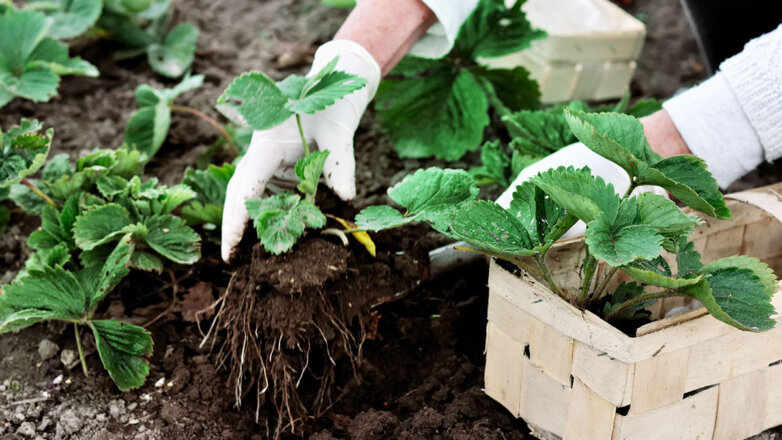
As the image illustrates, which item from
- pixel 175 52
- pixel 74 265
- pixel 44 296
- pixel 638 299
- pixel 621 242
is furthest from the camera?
pixel 175 52

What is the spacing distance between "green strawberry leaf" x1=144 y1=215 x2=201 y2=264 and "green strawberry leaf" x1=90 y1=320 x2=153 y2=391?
0.53 feet

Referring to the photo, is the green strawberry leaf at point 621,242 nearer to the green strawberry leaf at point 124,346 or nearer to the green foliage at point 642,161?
the green foliage at point 642,161

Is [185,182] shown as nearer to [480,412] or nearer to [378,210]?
[378,210]

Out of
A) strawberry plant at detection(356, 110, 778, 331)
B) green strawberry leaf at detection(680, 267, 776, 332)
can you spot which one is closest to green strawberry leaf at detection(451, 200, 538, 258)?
strawberry plant at detection(356, 110, 778, 331)

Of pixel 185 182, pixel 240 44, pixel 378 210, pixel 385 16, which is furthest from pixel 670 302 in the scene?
pixel 240 44

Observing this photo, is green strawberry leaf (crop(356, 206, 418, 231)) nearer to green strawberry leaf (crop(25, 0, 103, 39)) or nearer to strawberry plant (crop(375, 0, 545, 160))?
strawberry plant (crop(375, 0, 545, 160))

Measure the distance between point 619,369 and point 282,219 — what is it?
589mm

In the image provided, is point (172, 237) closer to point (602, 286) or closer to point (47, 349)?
point (47, 349)

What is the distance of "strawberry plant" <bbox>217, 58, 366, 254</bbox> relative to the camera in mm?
1149

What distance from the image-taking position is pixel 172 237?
132cm

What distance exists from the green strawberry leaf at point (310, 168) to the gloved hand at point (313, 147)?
11cm

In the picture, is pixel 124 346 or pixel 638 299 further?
pixel 124 346

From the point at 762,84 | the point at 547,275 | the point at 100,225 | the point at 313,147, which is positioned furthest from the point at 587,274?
the point at 100,225

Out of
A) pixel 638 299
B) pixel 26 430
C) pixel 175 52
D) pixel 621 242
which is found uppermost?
pixel 621 242
